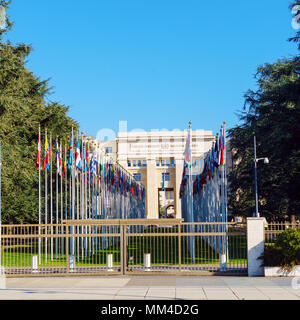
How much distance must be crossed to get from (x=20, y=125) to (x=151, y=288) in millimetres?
26240

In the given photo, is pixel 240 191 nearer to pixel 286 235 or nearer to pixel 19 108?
pixel 19 108

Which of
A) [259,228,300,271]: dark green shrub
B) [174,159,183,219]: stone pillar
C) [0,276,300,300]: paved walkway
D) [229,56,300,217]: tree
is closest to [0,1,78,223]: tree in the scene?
[0,276,300,300]: paved walkway

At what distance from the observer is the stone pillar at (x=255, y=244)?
58.2ft

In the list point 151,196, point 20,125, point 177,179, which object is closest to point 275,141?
point 20,125

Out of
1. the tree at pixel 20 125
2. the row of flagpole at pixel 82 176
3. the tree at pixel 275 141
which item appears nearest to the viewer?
the row of flagpole at pixel 82 176

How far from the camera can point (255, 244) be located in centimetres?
1788

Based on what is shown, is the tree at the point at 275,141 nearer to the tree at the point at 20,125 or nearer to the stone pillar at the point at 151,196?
the tree at the point at 20,125

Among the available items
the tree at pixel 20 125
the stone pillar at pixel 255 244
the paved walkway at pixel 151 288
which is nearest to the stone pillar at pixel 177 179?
the tree at pixel 20 125

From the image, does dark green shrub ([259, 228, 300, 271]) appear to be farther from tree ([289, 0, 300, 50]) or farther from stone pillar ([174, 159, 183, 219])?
stone pillar ([174, 159, 183, 219])

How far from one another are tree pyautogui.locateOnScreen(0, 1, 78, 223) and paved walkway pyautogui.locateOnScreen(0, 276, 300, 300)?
14.8 m

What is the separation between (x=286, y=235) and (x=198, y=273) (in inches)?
151

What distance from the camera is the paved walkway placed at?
13.2 metres

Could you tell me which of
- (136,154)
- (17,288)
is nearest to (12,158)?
(17,288)

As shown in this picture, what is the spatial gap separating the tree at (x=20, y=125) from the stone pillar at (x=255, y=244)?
17.8m
